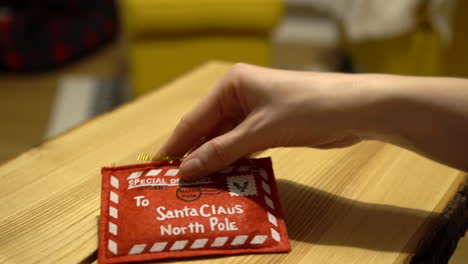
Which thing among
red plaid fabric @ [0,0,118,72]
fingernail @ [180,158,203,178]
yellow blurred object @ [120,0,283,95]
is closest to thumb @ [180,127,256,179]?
fingernail @ [180,158,203,178]

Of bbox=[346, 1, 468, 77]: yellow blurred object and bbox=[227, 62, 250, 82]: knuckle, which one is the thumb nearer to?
bbox=[227, 62, 250, 82]: knuckle

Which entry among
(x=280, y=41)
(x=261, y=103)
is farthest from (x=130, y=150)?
(x=280, y=41)

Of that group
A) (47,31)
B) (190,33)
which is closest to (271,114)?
(190,33)

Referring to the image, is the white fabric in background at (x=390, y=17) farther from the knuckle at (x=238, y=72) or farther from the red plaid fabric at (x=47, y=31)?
the red plaid fabric at (x=47, y=31)

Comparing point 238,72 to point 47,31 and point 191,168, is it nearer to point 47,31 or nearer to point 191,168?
point 191,168

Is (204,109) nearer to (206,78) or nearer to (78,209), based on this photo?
(78,209)

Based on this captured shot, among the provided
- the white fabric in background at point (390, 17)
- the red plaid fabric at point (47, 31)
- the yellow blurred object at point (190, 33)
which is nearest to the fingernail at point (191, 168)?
the yellow blurred object at point (190, 33)
